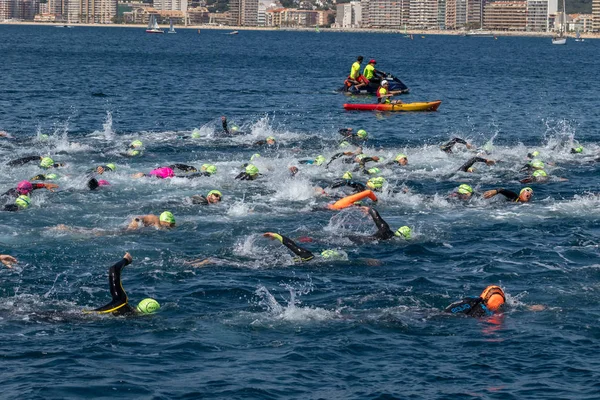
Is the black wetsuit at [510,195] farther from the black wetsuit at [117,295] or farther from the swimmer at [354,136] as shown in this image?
the swimmer at [354,136]

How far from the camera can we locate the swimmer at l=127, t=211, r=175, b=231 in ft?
82.0

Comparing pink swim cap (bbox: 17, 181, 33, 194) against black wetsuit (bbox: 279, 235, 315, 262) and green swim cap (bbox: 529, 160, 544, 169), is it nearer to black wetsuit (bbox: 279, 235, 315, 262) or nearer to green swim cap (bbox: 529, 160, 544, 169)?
black wetsuit (bbox: 279, 235, 315, 262)

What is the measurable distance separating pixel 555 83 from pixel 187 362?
240 ft

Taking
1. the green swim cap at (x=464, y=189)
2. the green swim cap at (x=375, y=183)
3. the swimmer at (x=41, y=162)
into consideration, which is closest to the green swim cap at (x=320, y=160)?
the green swim cap at (x=375, y=183)

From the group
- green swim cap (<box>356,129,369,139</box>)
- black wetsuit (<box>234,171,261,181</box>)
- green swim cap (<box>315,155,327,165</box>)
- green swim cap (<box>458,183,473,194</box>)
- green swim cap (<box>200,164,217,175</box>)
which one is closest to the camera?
green swim cap (<box>458,183,473,194</box>)

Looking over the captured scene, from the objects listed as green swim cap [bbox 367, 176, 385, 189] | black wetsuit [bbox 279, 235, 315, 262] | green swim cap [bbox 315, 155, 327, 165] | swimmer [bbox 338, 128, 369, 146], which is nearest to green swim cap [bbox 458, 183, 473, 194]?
green swim cap [bbox 367, 176, 385, 189]

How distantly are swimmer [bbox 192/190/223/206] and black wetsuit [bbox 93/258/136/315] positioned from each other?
29.3 ft

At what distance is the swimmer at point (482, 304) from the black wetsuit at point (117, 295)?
6.33 m

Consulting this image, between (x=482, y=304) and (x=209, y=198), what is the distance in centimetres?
1056

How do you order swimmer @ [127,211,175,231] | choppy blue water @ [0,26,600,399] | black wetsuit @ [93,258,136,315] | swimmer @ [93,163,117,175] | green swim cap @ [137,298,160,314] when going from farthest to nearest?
swimmer @ [93,163,117,175], swimmer @ [127,211,175,231], green swim cap @ [137,298,160,314], black wetsuit @ [93,258,136,315], choppy blue water @ [0,26,600,399]

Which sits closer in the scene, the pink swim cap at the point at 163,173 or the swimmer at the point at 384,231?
the swimmer at the point at 384,231

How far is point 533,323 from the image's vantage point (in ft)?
62.1

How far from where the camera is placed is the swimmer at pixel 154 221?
25.0m

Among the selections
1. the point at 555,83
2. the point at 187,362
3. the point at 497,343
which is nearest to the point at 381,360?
the point at 497,343
